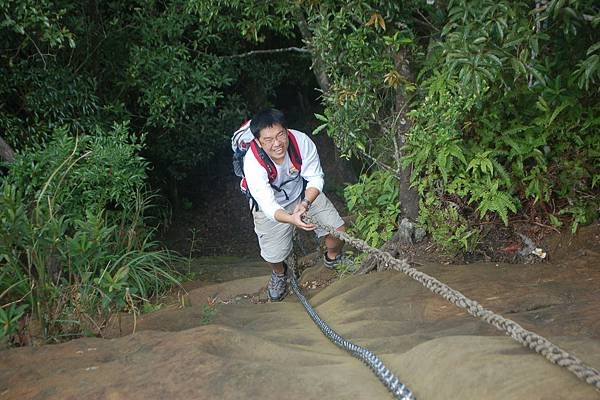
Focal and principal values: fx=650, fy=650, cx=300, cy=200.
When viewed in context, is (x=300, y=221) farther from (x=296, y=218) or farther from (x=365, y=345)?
(x=365, y=345)

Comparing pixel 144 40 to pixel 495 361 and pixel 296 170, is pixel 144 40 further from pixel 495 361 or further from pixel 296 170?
pixel 495 361

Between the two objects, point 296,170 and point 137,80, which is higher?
point 137,80

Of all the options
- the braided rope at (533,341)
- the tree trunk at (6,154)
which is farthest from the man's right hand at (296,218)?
the tree trunk at (6,154)

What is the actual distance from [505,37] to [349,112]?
2.12 metres

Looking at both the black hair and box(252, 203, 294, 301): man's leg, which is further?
box(252, 203, 294, 301): man's leg

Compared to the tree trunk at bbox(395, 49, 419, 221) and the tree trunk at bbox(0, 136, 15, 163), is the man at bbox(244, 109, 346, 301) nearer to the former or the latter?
the tree trunk at bbox(395, 49, 419, 221)

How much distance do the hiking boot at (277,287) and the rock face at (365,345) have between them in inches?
42.8

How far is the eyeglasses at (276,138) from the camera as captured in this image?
16.4 feet

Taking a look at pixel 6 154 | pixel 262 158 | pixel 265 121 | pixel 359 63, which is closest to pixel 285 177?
pixel 262 158

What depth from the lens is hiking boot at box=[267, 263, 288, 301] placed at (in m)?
6.01

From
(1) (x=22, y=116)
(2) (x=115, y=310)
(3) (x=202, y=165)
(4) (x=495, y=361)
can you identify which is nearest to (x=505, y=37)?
(4) (x=495, y=361)

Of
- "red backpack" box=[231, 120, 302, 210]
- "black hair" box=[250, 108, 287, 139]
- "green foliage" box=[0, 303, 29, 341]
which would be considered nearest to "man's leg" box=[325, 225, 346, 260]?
"red backpack" box=[231, 120, 302, 210]

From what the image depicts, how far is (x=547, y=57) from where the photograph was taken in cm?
467

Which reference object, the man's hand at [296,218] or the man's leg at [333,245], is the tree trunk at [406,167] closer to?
the man's leg at [333,245]
